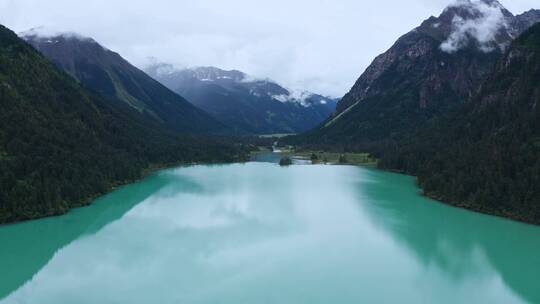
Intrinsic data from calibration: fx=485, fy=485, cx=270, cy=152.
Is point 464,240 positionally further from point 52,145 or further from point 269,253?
point 52,145

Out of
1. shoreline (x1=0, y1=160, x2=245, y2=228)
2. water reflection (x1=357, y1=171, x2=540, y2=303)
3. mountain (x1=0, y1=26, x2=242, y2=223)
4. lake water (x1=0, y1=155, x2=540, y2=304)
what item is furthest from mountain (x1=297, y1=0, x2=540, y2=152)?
lake water (x1=0, y1=155, x2=540, y2=304)

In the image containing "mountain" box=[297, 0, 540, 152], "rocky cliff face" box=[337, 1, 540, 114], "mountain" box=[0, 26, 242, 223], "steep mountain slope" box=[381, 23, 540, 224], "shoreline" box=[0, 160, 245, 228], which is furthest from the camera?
"rocky cliff face" box=[337, 1, 540, 114]

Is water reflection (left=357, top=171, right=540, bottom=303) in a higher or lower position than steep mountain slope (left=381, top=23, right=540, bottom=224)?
lower

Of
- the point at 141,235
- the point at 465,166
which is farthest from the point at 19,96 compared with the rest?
the point at 465,166

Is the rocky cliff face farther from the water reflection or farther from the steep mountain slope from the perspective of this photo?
the water reflection

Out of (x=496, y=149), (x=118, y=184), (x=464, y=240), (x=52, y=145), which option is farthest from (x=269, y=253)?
(x=118, y=184)

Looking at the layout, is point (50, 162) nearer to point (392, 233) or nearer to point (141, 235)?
point (141, 235)
